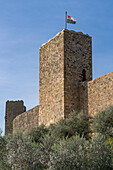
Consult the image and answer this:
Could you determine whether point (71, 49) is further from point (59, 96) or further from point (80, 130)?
point (80, 130)

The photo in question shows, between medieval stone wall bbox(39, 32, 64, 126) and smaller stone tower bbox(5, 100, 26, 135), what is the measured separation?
1292 cm

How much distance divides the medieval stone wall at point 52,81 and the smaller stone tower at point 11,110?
1292cm

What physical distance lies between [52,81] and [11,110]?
49.0 ft

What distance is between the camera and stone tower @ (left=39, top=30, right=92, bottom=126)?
54.9 ft

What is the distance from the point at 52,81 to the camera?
1775 centimetres

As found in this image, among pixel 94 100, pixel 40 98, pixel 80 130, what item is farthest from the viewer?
pixel 40 98

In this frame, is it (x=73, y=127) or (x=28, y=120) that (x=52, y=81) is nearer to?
(x=73, y=127)

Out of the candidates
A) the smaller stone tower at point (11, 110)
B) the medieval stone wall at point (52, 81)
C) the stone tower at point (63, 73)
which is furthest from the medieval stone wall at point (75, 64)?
the smaller stone tower at point (11, 110)

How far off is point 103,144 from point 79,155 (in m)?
0.82

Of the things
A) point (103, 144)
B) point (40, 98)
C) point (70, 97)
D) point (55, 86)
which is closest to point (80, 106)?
point (70, 97)

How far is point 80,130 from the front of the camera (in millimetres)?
14359

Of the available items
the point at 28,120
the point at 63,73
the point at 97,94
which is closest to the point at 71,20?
the point at 63,73

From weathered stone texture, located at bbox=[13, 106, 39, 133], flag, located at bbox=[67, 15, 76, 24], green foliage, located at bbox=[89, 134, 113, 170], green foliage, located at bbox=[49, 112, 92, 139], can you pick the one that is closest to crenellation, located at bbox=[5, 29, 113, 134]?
flag, located at bbox=[67, 15, 76, 24]

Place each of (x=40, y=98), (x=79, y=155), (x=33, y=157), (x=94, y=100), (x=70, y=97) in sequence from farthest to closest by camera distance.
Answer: (x=40, y=98), (x=70, y=97), (x=94, y=100), (x=33, y=157), (x=79, y=155)
